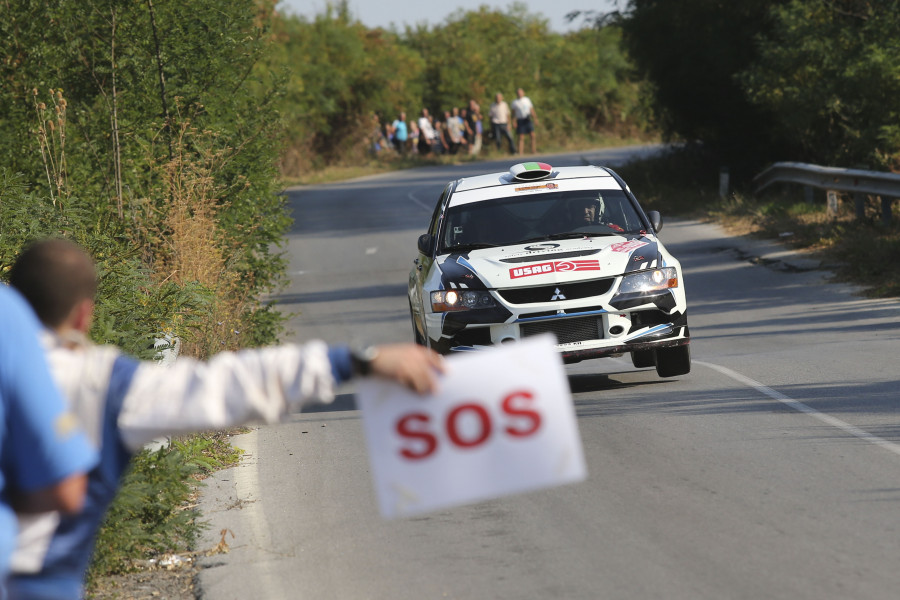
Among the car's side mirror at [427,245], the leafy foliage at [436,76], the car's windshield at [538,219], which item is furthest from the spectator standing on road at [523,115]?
the car's side mirror at [427,245]

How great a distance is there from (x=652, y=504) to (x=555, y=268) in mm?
3631

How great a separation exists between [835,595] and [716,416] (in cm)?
412

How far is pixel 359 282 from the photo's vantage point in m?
21.7

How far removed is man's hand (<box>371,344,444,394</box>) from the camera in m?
3.30

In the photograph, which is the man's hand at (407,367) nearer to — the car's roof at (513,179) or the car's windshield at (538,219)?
the car's windshield at (538,219)

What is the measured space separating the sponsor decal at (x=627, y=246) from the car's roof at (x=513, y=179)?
143 centimetres

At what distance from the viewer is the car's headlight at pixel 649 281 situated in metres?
10.5

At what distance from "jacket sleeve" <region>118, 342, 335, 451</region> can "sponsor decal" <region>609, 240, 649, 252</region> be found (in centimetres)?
767

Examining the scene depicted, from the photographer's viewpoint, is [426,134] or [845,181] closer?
[845,181]

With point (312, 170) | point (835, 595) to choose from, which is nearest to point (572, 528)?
point (835, 595)

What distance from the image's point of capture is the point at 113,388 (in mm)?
3213

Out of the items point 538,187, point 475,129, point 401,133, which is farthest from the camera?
point 401,133

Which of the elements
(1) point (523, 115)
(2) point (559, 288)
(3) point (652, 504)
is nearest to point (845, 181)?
(2) point (559, 288)

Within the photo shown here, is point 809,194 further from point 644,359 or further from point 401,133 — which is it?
point 401,133
